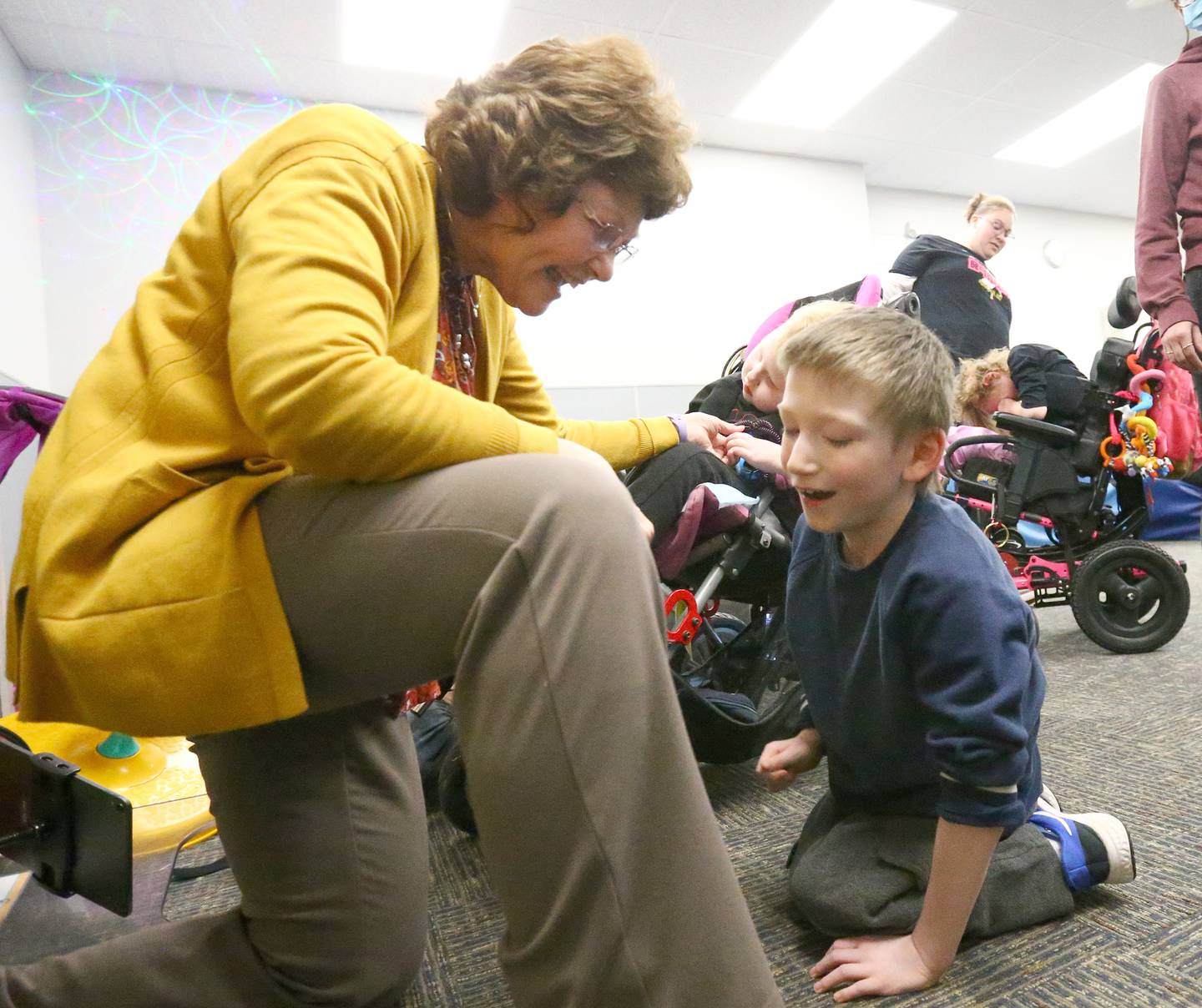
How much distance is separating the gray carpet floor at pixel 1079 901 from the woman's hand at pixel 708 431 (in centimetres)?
57

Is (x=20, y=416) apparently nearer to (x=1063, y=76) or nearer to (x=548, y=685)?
(x=548, y=685)

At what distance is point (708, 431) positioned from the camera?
3.83 ft

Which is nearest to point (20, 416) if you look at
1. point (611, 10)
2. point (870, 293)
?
point (870, 293)

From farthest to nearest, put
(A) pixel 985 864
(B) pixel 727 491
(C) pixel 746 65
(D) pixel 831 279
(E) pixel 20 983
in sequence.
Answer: (D) pixel 831 279 < (C) pixel 746 65 < (B) pixel 727 491 < (A) pixel 985 864 < (E) pixel 20 983

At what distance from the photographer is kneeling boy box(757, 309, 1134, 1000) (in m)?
0.73

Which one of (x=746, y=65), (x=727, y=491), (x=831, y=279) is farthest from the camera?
A: (x=831, y=279)

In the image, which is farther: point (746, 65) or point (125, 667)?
point (746, 65)

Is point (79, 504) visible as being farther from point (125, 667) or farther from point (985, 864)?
point (985, 864)

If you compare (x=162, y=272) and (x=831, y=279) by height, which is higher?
(x=831, y=279)

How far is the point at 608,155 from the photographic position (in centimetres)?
69

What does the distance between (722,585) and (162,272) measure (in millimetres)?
981

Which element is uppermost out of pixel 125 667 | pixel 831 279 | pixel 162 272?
pixel 831 279

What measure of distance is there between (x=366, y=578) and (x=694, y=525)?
0.84 meters

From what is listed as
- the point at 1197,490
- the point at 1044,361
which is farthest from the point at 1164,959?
the point at 1197,490
